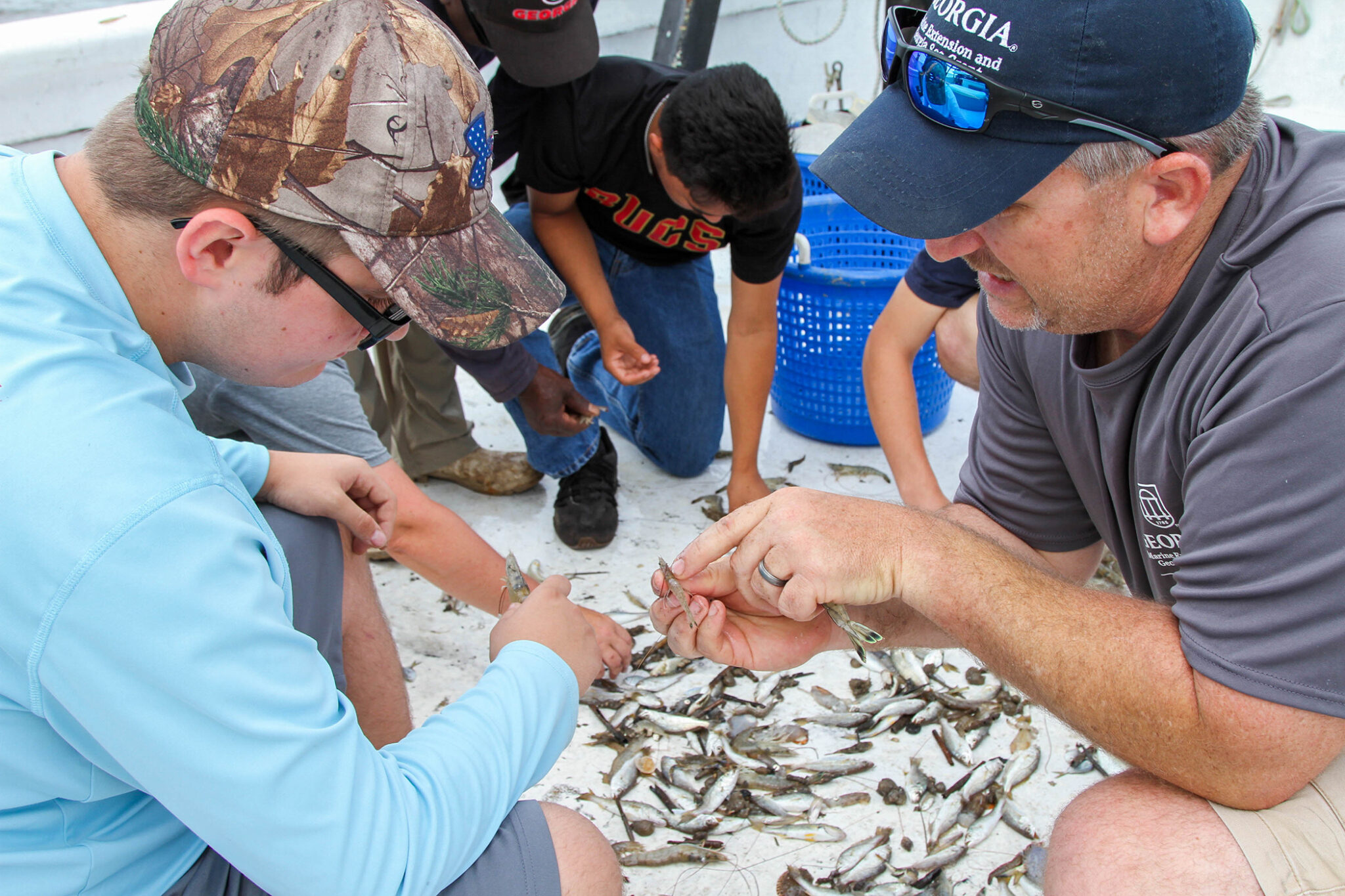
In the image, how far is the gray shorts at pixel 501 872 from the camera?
1.47m

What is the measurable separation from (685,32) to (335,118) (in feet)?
15.4

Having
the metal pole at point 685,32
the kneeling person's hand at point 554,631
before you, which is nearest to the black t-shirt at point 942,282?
the kneeling person's hand at point 554,631

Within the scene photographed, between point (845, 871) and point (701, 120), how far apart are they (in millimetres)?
2375

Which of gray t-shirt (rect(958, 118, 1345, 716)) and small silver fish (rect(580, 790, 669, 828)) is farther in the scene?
small silver fish (rect(580, 790, 669, 828))

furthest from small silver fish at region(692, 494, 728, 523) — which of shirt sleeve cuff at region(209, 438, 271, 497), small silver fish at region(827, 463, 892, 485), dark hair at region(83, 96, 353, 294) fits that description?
dark hair at region(83, 96, 353, 294)

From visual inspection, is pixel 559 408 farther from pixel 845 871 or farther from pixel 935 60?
pixel 935 60

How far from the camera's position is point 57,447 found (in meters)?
1.11

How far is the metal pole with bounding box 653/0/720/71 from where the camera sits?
A: 5488mm

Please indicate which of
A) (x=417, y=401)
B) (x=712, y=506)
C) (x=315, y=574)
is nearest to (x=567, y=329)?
(x=417, y=401)

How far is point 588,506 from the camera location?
364 centimetres

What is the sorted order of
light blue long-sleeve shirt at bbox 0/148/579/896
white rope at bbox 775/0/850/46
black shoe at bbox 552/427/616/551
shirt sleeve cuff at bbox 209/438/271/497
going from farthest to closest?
white rope at bbox 775/0/850/46
black shoe at bbox 552/427/616/551
shirt sleeve cuff at bbox 209/438/271/497
light blue long-sleeve shirt at bbox 0/148/579/896

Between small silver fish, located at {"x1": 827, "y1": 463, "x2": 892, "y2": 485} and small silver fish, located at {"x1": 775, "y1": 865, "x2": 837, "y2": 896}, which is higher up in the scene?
small silver fish, located at {"x1": 775, "y1": 865, "x2": 837, "y2": 896}

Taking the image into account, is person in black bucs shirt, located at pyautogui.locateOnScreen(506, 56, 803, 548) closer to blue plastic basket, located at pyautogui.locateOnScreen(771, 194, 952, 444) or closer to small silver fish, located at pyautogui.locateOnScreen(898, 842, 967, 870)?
blue plastic basket, located at pyautogui.locateOnScreen(771, 194, 952, 444)

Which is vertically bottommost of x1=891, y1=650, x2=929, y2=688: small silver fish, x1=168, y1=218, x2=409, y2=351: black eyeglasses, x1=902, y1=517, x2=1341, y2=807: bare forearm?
x1=891, y1=650, x2=929, y2=688: small silver fish
